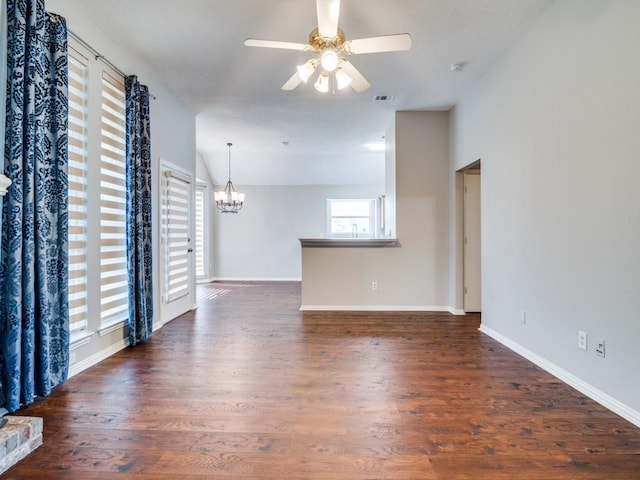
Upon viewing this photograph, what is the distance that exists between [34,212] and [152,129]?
2.00 meters

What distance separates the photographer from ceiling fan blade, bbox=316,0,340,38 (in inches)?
79.0

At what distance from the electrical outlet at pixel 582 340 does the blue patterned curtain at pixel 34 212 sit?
12.0 ft

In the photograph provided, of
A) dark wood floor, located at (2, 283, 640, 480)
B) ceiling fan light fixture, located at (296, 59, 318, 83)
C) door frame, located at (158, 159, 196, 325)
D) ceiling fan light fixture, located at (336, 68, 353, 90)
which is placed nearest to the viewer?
dark wood floor, located at (2, 283, 640, 480)

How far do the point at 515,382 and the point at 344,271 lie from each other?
272 centimetres

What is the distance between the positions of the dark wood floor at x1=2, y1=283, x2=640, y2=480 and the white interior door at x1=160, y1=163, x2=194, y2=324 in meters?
1.07

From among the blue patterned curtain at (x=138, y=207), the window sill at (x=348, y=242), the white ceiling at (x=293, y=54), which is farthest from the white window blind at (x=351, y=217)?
the blue patterned curtain at (x=138, y=207)

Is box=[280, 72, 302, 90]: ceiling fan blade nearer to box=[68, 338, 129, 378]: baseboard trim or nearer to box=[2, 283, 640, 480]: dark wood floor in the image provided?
box=[2, 283, 640, 480]: dark wood floor

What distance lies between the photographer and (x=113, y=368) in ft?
8.88

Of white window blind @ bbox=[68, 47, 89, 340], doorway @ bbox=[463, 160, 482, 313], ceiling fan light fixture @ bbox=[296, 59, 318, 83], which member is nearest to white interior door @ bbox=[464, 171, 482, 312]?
doorway @ bbox=[463, 160, 482, 313]

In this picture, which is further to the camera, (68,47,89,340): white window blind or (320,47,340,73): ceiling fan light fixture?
(68,47,89,340): white window blind

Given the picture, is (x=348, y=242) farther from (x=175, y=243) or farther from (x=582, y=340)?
(x=582, y=340)

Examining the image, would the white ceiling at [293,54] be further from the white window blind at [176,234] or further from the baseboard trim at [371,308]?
the baseboard trim at [371,308]

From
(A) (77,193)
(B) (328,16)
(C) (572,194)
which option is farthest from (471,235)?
(A) (77,193)

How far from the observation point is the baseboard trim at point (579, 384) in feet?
6.31
